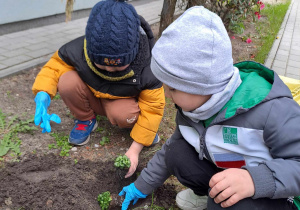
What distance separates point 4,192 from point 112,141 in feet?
2.66

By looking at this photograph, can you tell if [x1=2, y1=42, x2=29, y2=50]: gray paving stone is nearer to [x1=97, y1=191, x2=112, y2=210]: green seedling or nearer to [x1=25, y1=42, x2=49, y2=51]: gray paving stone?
[x1=25, y1=42, x2=49, y2=51]: gray paving stone

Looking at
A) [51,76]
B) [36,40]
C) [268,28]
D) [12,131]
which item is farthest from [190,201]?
[268,28]

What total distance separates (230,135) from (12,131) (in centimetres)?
158

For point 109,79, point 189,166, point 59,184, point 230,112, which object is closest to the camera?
point 230,112

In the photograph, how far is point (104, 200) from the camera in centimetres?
165

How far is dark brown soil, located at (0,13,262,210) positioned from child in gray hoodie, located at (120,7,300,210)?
64 cm

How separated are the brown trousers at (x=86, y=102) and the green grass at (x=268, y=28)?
7.59ft

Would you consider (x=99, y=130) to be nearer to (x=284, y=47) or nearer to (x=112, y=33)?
(x=112, y=33)

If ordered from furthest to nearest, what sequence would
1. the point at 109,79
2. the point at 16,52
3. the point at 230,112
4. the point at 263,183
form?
the point at 16,52
the point at 109,79
the point at 230,112
the point at 263,183

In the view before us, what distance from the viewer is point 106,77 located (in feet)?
6.29

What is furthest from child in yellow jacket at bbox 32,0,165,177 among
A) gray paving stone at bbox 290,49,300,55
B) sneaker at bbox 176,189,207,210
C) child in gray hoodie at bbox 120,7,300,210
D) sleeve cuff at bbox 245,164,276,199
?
gray paving stone at bbox 290,49,300,55

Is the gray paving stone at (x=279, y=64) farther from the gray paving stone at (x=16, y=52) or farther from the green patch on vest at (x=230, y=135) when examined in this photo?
the gray paving stone at (x=16, y=52)

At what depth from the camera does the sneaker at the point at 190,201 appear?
66.0 inches

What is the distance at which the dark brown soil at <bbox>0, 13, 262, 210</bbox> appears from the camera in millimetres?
1627
